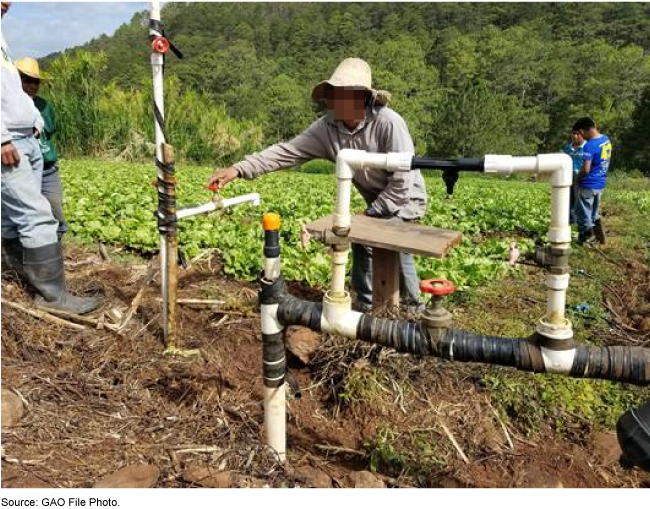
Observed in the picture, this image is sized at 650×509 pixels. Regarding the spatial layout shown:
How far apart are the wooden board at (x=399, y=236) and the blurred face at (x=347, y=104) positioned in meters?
0.61

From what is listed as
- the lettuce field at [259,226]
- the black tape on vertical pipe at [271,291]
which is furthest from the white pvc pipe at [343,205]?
the lettuce field at [259,226]

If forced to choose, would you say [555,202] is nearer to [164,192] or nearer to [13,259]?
[164,192]

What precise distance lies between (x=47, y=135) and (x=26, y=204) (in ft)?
5.09

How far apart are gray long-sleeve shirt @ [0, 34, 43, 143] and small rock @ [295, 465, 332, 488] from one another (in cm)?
258

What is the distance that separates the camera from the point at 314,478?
233 centimetres

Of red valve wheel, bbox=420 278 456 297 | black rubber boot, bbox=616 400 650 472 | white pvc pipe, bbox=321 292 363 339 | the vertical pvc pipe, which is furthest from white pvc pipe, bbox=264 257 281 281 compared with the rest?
black rubber boot, bbox=616 400 650 472

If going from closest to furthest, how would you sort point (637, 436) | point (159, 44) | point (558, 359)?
point (637, 436) → point (558, 359) → point (159, 44)

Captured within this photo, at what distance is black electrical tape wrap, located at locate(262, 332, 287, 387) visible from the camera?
2.29 meters

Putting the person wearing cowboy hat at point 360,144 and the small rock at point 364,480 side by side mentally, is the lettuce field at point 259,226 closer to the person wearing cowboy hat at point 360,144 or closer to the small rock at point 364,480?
the person wearing cowboy hat at point 360,144

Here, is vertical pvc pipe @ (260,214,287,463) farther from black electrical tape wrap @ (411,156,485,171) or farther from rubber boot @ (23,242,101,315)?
rubber boot @ (23,242,101,315)

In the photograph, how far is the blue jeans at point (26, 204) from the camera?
11.2ft

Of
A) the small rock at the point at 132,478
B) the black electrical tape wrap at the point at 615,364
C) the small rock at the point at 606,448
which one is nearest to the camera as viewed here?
the black electrical tape wrap at the point at 615,364

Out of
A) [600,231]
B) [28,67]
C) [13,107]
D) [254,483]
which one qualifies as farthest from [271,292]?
[600,231]

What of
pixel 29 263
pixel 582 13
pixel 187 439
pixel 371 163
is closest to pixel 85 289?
pixel 29 263
